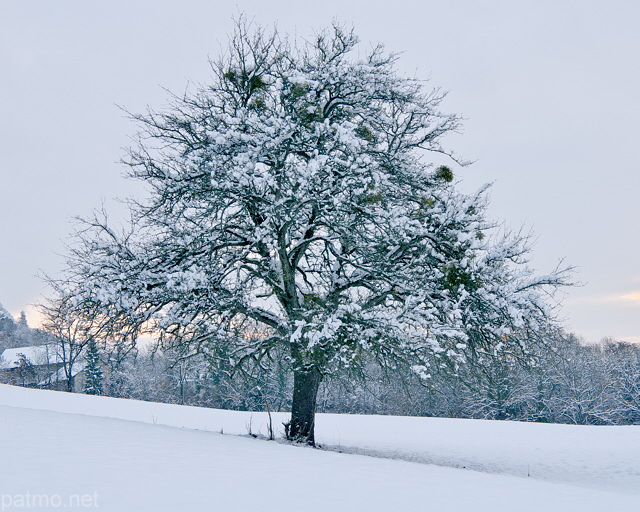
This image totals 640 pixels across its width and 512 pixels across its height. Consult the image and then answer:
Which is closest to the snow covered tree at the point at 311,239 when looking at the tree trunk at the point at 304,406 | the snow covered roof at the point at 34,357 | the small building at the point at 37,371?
the tree trunk at the point at 304,406

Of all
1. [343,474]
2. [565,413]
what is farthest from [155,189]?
[565,413]

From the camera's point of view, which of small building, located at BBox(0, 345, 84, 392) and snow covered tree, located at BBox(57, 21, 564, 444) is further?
small building, located at BBox(0, 345, 84, 392)

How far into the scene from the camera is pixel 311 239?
1184 centimetres

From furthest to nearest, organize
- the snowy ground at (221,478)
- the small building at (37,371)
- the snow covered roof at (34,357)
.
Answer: the snow covered roof at (34,357)
the small building at (37,371)
the snowy ground at (221,478)

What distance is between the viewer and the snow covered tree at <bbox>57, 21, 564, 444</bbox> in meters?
10.0

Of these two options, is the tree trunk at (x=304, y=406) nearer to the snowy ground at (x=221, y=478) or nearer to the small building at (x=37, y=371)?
the snowy ground at (x=221, y=478)

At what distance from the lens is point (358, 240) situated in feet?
36.3

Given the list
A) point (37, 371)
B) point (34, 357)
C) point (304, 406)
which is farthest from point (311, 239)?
point (34, 357)

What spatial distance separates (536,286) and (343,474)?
6524 mm

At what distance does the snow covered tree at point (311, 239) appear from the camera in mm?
10008

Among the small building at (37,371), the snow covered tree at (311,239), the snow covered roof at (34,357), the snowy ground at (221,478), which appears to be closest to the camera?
the snowy ground at (221,478)

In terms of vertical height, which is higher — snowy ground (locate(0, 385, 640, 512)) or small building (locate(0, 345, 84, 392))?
snowy ground (locate(0, 385, 640, 512))

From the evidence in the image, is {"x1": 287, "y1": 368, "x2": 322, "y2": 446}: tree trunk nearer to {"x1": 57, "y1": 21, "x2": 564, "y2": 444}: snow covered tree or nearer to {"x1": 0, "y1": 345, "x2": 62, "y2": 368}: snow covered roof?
{"x1": 57, "y1": 21, "x2": 564, "y2": 444}: snow covered tree

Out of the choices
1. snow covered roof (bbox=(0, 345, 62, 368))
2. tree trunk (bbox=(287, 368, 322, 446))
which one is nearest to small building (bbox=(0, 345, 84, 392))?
snow covered roof (bbox=(0, 345, 62, 368))
